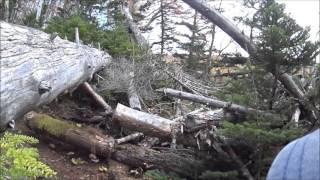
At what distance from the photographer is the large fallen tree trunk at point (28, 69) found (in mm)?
3537

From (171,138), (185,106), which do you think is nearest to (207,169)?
(171,138)

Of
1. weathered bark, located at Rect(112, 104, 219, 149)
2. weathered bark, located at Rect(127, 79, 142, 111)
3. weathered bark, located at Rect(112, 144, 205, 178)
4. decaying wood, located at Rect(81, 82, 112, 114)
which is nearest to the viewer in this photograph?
weathered bark, located at Rect(112, 144, 205, 178)

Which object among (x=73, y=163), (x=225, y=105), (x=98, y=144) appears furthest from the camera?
(x=98, y=144)

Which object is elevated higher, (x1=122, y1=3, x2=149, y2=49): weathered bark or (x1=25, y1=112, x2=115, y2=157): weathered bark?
(x1=122, y1=3, x2=149, y2=49): weathered bark

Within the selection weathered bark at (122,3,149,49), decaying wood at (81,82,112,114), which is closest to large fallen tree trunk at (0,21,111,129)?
decaying wood at (81,82,112,114)

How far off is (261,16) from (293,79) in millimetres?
945

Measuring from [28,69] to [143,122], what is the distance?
2.15 meters

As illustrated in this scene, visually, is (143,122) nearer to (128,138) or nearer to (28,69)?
(128,138)

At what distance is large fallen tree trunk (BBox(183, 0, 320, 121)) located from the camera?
485 centimetres

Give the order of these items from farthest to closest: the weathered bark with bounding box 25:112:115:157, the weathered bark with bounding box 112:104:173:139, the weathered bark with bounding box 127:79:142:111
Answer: the weathered bark with bounding box 127:79:142:111
the weathered bark with bounding box 25:112:115:157
the weathered bark with bounding box 112:104:173:139

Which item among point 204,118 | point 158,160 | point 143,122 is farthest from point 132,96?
point 204,118

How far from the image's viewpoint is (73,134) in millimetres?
6375

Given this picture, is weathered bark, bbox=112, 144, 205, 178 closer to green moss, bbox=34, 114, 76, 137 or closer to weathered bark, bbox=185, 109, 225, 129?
weathered bark, bbox=185, 109, 225, 129

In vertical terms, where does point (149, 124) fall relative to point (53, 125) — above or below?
above
